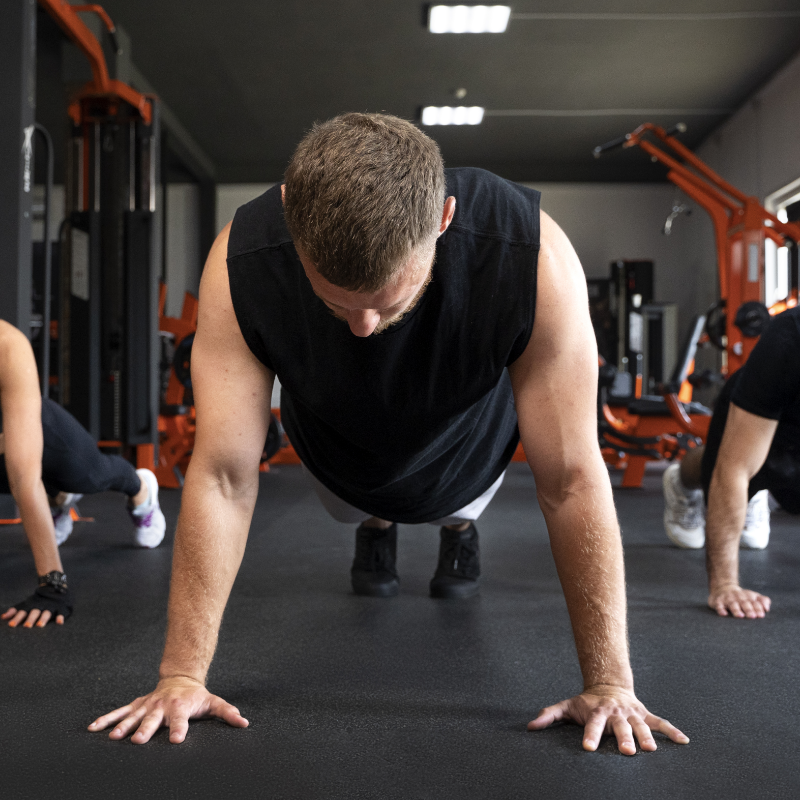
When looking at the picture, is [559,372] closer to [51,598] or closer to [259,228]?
[259,228]

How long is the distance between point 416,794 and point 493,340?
0.59 metres

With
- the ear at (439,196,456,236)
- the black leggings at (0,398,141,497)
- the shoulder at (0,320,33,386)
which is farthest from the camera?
the black leggings at (0,398,141,497)

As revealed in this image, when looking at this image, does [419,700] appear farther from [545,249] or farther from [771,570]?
[771,570]

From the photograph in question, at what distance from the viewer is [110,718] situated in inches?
45.1

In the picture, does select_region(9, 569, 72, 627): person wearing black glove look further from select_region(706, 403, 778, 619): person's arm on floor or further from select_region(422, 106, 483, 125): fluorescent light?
select_region(422, 106, 483, 125): fluorescent light

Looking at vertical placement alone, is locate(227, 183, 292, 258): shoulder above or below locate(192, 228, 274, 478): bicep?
above

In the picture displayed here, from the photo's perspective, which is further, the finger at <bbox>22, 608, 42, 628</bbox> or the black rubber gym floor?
the finger at <bbox>22, 608, 42, 628</bbox>

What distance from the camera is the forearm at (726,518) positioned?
5.79 feet

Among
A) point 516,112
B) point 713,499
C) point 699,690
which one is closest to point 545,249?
point 699,690

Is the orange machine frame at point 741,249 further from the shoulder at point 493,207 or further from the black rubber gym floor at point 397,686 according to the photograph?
the shoulder at point 493,207

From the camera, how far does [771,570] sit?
2264 millimetres

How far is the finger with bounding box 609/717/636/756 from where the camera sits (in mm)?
1067

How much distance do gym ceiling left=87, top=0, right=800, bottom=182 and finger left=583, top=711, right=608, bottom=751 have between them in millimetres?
4881

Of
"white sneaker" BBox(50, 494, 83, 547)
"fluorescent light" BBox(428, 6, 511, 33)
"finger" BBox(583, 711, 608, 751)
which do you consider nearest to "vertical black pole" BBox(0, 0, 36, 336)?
"white sneaker" BBox(50, 494, 83, 547)
